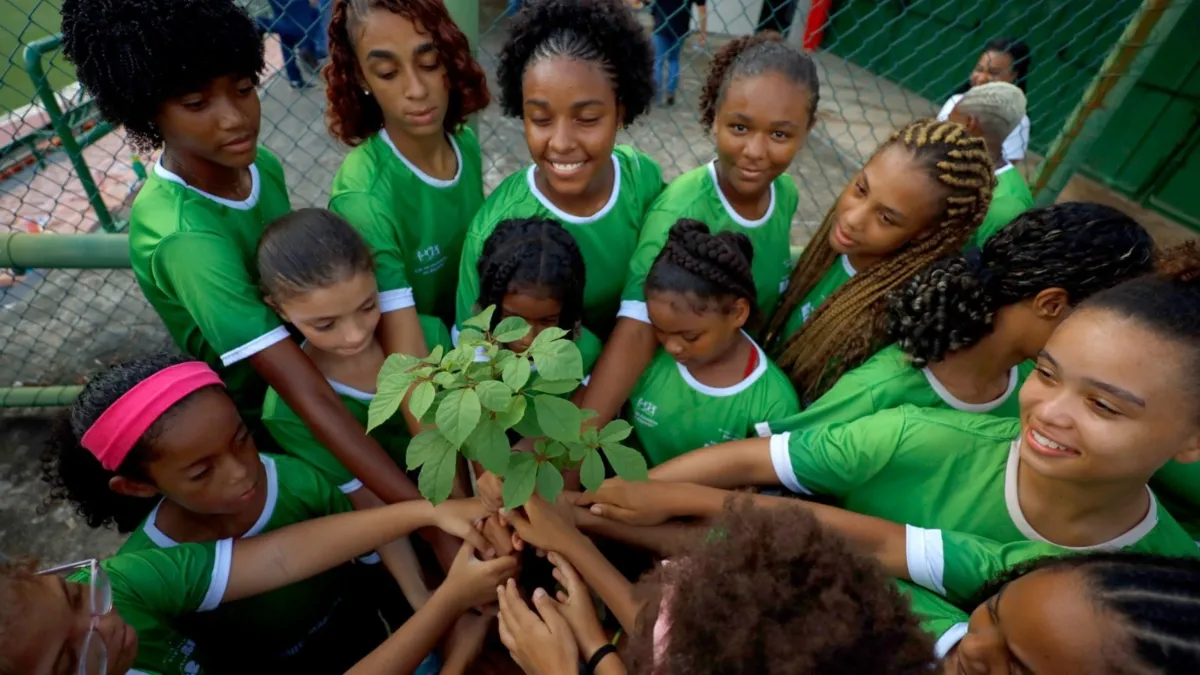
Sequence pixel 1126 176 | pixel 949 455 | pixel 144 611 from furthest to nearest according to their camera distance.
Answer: pixel 1126 176
pixel 949 455
pixel 144 611

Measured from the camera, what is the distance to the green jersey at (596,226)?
1.87m

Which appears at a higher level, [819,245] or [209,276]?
[209,276]

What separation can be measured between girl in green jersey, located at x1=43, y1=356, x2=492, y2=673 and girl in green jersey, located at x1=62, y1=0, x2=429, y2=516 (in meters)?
0.16

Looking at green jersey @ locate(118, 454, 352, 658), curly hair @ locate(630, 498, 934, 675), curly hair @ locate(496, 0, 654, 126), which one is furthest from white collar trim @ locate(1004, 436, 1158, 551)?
green jersey @ locate(118, 454, 352, 658)

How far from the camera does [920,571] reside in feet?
4.55

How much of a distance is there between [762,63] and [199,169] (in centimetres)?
160

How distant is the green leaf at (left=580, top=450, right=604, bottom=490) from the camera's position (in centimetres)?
110

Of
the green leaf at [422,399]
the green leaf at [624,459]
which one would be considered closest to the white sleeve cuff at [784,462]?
the green leaf at [624,459]

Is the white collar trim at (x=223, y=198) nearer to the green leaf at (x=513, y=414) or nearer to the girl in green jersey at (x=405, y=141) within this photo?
the girl in green jersey at (x=405, y=141)

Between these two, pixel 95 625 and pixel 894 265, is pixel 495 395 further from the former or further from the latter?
pixel 894 265

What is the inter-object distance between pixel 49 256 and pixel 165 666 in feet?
5.47

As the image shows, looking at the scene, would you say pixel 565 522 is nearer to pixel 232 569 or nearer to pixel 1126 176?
pixel 232 569

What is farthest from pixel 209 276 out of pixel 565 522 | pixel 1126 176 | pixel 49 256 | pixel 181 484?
pixel 1126 176

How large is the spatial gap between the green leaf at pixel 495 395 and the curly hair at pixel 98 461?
853 mm
